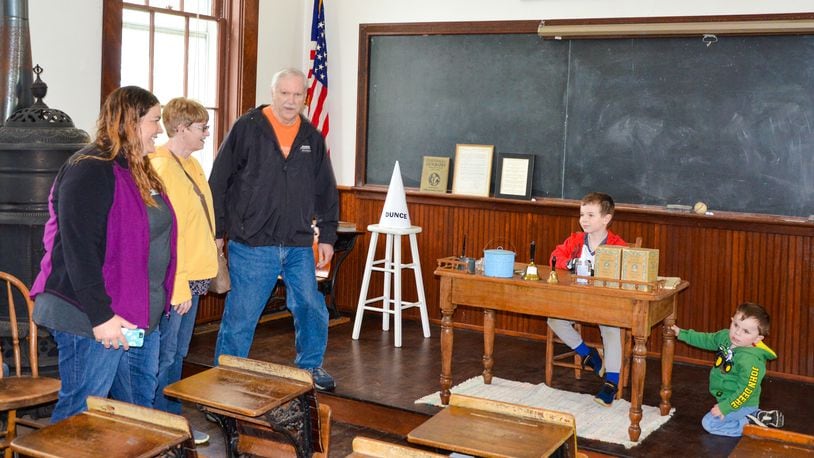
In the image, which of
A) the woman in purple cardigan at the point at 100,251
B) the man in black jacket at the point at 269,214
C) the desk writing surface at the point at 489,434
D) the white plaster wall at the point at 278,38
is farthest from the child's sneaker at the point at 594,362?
the white plaster wall at the point at 278,38

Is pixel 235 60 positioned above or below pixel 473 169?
above

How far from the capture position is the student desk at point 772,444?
8.73 ft

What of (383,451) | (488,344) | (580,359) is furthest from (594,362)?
(383,451)

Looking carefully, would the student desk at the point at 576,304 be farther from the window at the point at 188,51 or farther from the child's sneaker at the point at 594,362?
the window at the point at 188,51

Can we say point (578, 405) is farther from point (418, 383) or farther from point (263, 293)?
point (263, 293)

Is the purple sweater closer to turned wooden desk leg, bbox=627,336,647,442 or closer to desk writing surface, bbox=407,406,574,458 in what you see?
desk writing surface, bbox=407,406,574,458

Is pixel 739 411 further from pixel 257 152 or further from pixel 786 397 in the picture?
pixel 257 152

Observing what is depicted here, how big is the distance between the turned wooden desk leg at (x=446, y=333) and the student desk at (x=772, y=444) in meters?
2.04

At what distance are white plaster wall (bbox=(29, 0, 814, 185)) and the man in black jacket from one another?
4.42 feet

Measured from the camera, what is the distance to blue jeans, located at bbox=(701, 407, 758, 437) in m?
4.38

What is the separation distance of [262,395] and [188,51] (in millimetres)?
3900

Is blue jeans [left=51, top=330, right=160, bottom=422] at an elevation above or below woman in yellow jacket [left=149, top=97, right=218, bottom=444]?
below

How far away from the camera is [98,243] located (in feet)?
10.2

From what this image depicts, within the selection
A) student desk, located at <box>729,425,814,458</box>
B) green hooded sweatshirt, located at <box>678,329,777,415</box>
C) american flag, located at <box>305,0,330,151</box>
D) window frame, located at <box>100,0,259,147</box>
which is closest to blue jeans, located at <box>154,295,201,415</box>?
student desk, located at <box>729,425,814,458</box>
